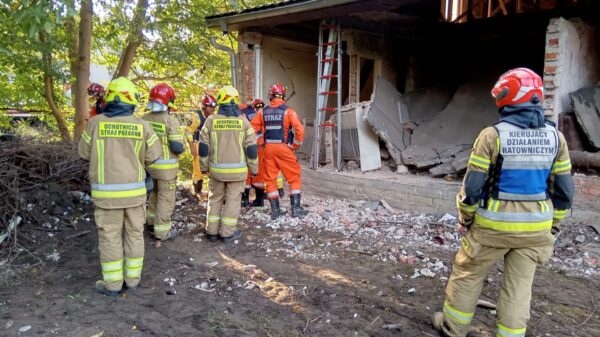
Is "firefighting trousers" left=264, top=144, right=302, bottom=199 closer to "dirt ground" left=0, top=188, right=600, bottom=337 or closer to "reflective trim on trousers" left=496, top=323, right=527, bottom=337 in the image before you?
"dirt ground" left=0, top=188, right=600, bottom=337

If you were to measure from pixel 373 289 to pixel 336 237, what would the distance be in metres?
1.64

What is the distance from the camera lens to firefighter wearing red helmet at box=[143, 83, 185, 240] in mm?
5031

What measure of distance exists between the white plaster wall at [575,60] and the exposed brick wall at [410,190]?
1.14 m

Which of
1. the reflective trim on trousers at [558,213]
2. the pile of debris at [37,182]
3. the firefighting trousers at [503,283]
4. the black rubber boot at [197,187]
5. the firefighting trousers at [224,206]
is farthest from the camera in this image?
the black rubber boot at [197,187]

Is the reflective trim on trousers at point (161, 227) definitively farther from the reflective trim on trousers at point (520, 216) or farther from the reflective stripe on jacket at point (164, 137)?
the reflective trim on trousers at point (520, 216)

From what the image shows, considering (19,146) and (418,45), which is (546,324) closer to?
(19,146)

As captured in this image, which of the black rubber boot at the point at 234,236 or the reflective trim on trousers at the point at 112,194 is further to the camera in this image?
the black rubber boot at the point at 234,236

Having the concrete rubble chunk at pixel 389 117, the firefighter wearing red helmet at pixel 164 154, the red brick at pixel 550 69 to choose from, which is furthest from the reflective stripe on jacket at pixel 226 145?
the red brick at pixel 550 69

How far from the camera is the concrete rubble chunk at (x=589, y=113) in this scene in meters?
5.64

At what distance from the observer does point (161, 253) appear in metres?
4.94

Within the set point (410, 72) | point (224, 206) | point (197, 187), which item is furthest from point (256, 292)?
point (410, 72)

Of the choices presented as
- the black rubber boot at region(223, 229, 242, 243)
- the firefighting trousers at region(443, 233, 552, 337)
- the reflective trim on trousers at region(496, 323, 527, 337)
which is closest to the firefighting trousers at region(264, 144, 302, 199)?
the black rubber boot at region(223, 229, 242, 243)

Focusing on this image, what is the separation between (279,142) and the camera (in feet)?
20.8

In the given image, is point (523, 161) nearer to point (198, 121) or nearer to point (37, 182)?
point (198, 121)
